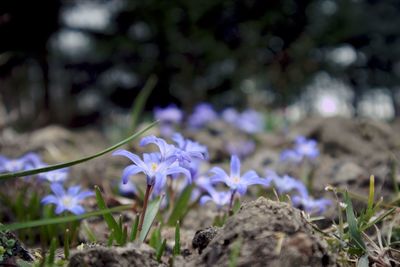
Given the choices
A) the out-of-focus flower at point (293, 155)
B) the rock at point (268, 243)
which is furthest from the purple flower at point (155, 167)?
the out-of-focus flower at point (293, 155)

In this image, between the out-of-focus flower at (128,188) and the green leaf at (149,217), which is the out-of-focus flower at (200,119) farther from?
the green leaf at (149,217)

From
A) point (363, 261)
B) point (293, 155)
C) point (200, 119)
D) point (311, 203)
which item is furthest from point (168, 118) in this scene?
point (363, 261)

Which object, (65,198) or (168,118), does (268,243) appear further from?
(168,118)

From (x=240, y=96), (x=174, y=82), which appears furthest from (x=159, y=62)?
(x=240, y=96)

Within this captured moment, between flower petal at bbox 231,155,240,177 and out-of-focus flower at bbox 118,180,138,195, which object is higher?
flower petal at bbox 231,155,240,177

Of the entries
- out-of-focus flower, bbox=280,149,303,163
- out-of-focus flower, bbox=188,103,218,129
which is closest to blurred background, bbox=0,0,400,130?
out-of-focus flower, bbox=188,103,218,129

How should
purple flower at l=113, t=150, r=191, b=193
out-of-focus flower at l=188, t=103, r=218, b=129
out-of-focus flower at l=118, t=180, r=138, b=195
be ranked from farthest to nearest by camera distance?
out-of-focus flower at l=188, t=103, r=218, b=129 → out-of-focus flower at l=118, t=180, r=138, b=195 → purple flower at l=113, t=150, r=191, b=193

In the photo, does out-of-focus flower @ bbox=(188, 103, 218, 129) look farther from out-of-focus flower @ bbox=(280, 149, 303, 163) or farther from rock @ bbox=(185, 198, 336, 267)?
rock @ bbox=(185, 198, 336, 267)
